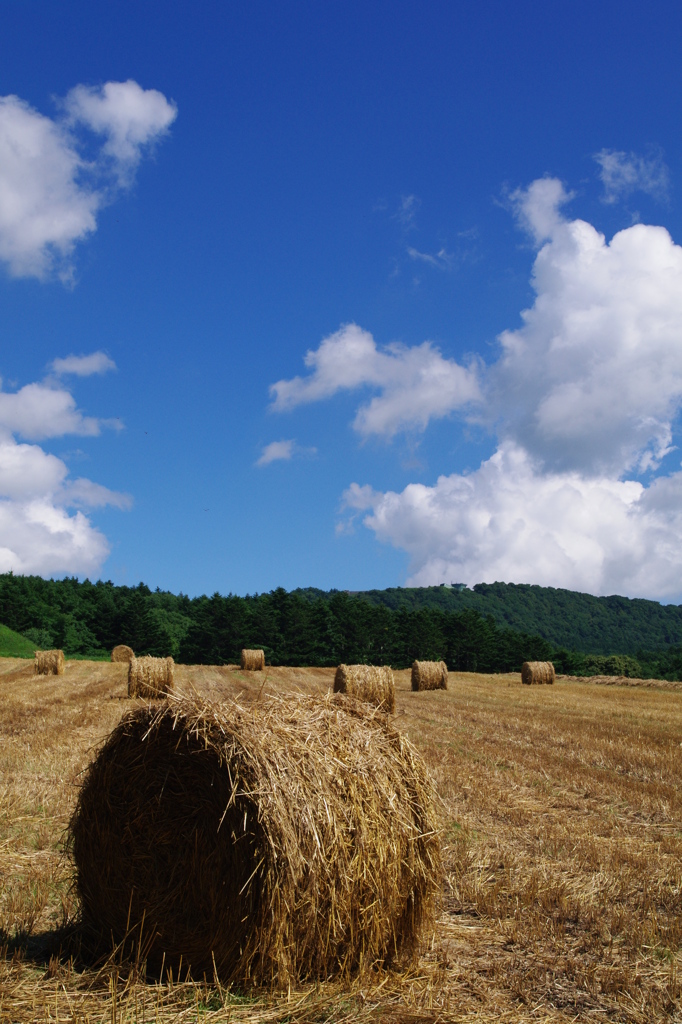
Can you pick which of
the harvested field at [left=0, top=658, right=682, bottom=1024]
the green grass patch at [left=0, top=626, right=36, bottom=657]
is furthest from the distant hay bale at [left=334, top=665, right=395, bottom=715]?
the green grass patch at [left=0, top=626, right=36, bottom=657]

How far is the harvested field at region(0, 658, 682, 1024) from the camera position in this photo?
11.8 ft

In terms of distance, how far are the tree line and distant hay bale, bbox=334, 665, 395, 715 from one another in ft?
141

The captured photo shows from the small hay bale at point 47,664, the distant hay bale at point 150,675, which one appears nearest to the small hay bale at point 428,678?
the distant hay bale at point 150,675

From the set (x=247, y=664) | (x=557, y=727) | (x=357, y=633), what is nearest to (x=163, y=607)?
(x=357, y=633)

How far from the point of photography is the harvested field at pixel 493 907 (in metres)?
3.61

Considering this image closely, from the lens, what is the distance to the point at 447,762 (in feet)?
32.5

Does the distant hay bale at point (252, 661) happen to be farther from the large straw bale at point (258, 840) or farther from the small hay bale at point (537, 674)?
the large straw bale at point (258, 840)

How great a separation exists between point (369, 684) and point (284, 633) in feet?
152

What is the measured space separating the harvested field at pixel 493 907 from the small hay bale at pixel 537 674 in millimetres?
18554

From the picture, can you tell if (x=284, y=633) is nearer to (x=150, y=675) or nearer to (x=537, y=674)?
(x=537, y=674)

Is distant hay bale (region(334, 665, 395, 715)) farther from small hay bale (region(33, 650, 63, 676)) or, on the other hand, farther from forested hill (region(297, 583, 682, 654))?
forested hill (region(297, 583, 682, 654))

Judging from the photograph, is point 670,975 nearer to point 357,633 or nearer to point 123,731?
point 123,731

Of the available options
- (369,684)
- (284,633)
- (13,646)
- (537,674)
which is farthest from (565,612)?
(369,684)

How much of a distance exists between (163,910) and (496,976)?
6.15 feet
